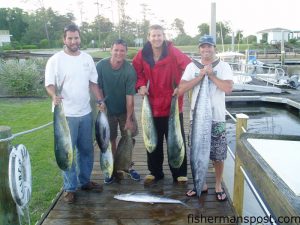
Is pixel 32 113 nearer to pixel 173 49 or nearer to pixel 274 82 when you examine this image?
pixel 173 49

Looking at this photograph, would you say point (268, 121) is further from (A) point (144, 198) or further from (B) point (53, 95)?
(B) point (53, 95)

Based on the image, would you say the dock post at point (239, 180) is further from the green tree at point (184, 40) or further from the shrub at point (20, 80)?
the green tree at point (184, 40)

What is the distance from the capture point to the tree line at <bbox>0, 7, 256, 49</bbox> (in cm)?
3979

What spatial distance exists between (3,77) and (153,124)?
438 inches

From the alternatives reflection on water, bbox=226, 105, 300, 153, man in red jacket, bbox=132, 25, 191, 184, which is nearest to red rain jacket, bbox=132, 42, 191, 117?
man in red jacket, bbox=132, 25, 191, 184

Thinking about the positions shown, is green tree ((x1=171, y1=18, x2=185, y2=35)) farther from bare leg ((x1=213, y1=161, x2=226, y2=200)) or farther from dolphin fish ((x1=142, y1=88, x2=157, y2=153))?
bare leg ((x1=213, y1=161, x2=226, y2=200))

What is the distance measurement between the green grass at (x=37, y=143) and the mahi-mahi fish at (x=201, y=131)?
1.87 m

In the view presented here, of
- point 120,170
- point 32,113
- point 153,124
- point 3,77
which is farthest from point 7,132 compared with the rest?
point 3,77

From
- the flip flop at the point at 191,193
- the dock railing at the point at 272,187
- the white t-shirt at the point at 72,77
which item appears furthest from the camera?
the flip flop at the point at 191,193

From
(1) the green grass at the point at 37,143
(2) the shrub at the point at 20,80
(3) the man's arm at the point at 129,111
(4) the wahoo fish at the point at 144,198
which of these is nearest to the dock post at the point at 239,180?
(4) the wahoo fish at the point at 144,198

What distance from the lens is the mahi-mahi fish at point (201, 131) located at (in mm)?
3332

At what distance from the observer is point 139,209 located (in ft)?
11.4

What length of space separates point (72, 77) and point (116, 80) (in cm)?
57

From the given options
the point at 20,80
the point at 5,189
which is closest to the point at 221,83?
the point at 5,189
